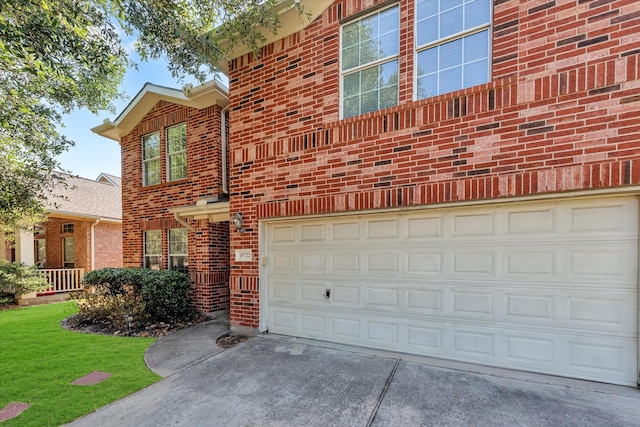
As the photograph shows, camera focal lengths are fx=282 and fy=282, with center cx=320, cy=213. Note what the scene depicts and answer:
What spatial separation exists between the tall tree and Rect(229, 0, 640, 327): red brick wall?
1063 millimetres

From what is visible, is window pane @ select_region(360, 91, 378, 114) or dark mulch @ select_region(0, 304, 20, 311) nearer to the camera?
window pane @ select_region(360, 91, 378, 114)

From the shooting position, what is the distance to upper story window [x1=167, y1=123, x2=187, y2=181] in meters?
8.70

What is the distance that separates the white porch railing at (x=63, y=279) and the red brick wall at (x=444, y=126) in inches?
413

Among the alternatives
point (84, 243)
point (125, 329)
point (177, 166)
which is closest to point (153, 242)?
point (177, 166)

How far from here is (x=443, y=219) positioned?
4277 millimetres

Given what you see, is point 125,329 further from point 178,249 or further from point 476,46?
point 476,46

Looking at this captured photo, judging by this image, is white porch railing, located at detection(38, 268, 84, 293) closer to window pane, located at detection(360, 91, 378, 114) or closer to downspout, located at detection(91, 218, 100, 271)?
downspout, located at detection(91, 218, 100, 271)

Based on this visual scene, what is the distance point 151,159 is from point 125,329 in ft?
17.8

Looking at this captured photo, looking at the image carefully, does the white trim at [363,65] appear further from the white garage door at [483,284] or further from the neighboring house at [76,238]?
the neighboring house at [76,238]

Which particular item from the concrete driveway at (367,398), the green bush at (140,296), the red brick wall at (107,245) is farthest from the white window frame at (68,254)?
the concrete driveway at (367,398)

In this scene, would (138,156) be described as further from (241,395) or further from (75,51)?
(241,395)

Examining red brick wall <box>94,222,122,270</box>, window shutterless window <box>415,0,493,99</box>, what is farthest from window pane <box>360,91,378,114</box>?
red brick wall <box>94,222,122,270</box>

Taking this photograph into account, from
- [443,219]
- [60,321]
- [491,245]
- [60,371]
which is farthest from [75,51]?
[60,321]

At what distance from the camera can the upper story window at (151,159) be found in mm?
9258
